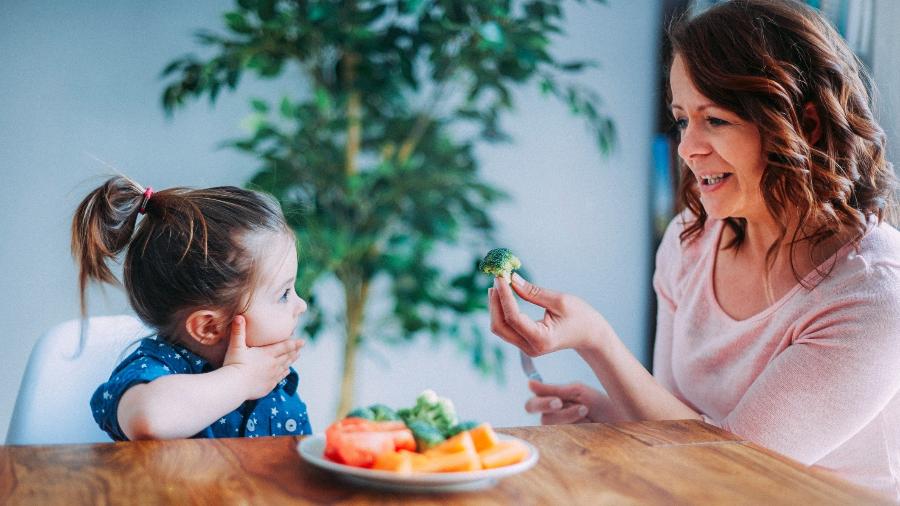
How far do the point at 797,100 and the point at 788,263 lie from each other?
0.90ft

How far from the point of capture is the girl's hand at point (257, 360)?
125 cm

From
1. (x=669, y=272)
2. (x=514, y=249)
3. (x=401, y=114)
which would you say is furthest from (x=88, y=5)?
(x=669, y=272)

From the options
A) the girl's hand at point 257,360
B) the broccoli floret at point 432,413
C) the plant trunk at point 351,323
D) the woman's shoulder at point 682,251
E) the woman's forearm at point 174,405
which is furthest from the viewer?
the plant trunk at point 351,323

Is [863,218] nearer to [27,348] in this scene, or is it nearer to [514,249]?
[514,249]

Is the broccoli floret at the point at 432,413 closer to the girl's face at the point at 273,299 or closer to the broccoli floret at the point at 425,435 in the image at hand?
the broccoli floret at the point at 425,435

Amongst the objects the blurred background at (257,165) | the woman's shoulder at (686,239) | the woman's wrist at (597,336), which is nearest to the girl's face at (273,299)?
the woman's wrist at (597,336)

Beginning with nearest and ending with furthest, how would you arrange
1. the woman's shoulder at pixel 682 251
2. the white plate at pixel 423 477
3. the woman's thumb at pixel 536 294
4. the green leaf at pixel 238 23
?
the white plate at pixel 423 477
the woman's thumb at pixel 536 294
the woman's shoulder at pixel 682 251
the green leaf at pixel 238 23

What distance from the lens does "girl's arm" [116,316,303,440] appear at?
3.61 feet

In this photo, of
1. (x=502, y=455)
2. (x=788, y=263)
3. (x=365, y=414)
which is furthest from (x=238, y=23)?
(x=502, y=455)

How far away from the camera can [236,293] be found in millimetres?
1350

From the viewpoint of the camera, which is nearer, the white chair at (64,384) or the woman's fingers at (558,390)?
the white chair at (64,384)

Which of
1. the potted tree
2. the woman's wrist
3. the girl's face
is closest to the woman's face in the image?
the woman's wrist

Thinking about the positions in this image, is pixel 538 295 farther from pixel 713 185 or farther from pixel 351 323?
pixel 351 323

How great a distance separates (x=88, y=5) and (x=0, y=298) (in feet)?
3.11
